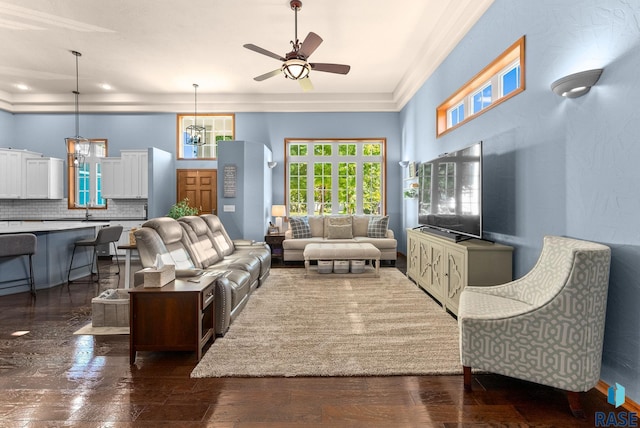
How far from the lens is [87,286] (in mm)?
4832

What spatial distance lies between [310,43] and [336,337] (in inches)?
120

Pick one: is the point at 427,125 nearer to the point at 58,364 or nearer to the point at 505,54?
the point at 505,54

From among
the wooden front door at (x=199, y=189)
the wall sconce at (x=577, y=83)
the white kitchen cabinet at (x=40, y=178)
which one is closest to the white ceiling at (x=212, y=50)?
the white kitchen cabinet at (x=40, y=178)

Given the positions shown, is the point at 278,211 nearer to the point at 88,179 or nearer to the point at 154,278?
the point at 88,179

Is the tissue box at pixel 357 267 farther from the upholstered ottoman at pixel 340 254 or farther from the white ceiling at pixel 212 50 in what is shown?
the white ceiling at pixel 212 50

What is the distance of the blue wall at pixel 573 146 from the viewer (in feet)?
6.27

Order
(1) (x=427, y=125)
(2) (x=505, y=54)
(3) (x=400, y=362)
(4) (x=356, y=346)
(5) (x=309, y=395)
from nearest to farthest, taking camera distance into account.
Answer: (5) (x=309, y=395) < (3) (x=400, y=362) < (4) (x=356, y=346) < (2) (x=505, y=54) < (1) (x=427, y=125)

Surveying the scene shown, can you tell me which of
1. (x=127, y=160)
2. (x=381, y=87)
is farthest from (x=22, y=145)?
(x=381, y=87)

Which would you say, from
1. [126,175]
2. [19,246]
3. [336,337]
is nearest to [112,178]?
[126,175]

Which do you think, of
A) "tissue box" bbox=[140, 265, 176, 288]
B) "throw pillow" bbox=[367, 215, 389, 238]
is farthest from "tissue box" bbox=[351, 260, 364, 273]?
"tissue box" bbox=[140, 265, 176, 288]

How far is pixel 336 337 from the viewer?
2912 mm

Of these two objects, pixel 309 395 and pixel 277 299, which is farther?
pixel 277 299

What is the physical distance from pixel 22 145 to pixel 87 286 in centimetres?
519

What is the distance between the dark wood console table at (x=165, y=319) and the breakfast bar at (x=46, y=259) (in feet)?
10.4
